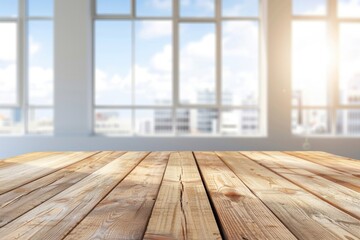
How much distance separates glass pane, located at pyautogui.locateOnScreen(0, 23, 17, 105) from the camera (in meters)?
5.12

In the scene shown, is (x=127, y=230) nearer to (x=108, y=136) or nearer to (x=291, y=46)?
(x=108, y=136)

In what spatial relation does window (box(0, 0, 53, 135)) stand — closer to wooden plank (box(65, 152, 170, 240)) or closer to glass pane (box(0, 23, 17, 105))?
glass pane (box(0, 23, 17, 105))

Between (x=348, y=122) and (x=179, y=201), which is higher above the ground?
(x=348, y=122)

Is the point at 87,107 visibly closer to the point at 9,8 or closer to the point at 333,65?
the point at 9,8

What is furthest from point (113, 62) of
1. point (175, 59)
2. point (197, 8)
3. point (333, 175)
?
point (333, 175)

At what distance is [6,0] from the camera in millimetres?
5145

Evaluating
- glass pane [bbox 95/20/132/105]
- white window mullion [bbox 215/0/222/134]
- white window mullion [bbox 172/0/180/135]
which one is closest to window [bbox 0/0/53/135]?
glass pane [bbox 95/20/132/105]

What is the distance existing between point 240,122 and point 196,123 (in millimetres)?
670

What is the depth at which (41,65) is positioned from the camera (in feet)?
16.8

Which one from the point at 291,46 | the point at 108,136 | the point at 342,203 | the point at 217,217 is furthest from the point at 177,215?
the point at 291,46

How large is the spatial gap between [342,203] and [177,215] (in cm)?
41

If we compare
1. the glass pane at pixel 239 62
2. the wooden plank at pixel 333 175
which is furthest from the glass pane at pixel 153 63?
the wooden plank at pixel 333 175

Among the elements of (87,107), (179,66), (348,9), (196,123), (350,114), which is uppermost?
(348,9)

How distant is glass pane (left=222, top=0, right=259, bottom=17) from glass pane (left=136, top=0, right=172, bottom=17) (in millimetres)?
861
